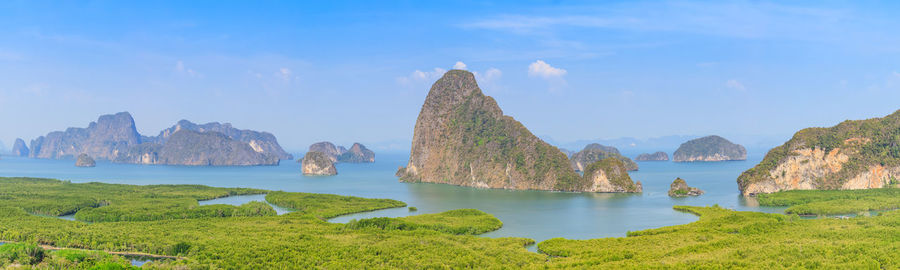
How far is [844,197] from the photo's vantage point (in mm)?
90938

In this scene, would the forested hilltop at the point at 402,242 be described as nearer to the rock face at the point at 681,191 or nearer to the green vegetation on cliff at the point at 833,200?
the green vegetation on cliff at the point at 833,200

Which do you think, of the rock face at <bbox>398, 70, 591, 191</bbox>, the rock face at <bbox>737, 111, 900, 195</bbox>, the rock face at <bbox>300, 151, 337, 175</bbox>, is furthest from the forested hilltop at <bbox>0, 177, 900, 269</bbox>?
the rock face at <bbox>300, 151, 337, 175</bbox>

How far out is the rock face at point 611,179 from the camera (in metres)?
116

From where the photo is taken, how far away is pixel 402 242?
57.1 m

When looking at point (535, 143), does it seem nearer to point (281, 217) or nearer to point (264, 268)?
point (281, 217)

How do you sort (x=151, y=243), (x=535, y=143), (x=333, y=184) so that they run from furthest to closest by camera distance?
1. (x=333, y=184)
2. (x=535, y=143)
3. (x=151, y=243)

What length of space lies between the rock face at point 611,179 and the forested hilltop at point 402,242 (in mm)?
30861

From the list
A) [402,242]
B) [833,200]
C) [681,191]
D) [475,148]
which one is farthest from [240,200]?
[833,200]

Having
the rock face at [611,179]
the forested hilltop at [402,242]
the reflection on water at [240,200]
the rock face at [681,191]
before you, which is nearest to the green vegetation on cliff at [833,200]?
the forested hilltop at [402,242]

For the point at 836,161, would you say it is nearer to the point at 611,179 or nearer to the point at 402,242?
the point at 611,179

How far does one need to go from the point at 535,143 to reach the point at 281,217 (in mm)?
66970

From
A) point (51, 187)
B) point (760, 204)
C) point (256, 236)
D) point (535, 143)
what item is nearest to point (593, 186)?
point (535, 143)

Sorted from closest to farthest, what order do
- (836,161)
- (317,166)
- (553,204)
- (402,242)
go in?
1. (402,242)
2. (553,204)
3. (836,161)
4. (317,166)

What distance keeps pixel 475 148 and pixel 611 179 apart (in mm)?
34144
